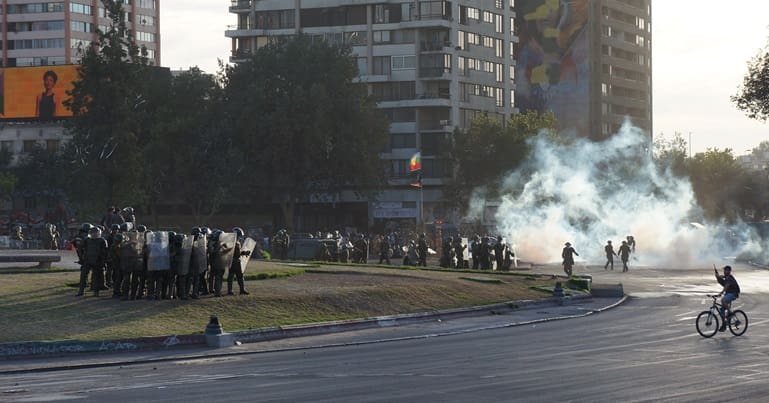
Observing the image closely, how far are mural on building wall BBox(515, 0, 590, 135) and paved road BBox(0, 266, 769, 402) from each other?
117423 millimetres

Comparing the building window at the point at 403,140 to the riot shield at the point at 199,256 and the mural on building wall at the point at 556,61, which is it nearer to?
the mural on building wall at the point at 556,61

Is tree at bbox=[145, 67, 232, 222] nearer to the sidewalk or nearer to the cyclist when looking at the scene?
the sidewalk

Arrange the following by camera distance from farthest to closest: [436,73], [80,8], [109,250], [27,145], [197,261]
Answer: [80,8]
[27,145]
[436,73]
[197,261]
[109,250]

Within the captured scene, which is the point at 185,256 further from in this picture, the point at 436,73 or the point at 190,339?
the point at 436,73

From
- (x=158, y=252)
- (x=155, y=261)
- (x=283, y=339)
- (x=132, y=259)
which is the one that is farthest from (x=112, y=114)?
(x=283, y=339)

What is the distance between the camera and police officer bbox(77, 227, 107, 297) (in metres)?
30.3

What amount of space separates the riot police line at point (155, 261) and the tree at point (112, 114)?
35002 millimetres

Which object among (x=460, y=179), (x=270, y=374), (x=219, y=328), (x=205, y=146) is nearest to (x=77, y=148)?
(x=205, y=146)

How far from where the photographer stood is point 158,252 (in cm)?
3083

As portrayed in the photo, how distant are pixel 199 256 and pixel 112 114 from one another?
41400 millimetres

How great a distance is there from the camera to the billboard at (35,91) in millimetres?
109125

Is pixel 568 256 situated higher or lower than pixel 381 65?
lower

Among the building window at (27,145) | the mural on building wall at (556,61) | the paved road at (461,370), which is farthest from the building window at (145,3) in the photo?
the paved road at (461,370)

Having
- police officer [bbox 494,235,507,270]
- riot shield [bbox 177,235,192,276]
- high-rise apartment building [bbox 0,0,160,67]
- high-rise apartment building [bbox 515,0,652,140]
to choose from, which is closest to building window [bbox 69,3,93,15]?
high-rise apartment building [bbox 0,0,160,67]
